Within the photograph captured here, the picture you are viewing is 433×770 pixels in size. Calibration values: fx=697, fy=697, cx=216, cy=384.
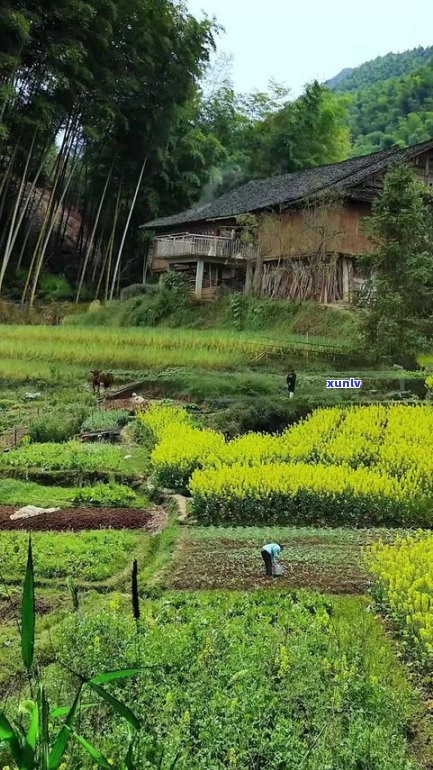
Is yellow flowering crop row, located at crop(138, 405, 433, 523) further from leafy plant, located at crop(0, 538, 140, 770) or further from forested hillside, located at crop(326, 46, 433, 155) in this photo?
forested hillside, located at crop(326, 46, 433, 155)

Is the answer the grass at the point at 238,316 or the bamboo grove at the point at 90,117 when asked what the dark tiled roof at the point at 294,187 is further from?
the grass at the point at 238,316

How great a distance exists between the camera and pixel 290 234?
25734 millimetres

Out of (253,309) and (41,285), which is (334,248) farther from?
(41,285)

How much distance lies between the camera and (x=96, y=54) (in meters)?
24.8

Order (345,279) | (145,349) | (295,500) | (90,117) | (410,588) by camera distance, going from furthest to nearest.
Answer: (90,117) < (345,279) < (145,349) < (295,500) < (410,588)

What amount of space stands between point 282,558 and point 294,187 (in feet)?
77.0

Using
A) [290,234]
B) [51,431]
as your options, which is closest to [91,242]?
[290,234]

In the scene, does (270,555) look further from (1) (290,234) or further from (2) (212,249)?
(2) (212,249)

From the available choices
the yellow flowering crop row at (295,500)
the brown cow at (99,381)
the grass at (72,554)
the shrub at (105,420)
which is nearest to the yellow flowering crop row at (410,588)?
the yellow flowering crop row at (295,500)

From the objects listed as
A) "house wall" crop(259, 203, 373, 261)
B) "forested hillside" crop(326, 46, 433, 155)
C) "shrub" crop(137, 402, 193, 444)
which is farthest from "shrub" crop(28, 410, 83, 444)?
"forested hillside" crop(326, 46, 433, 155)

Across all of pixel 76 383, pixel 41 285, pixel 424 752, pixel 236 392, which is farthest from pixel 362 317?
pixel 41 285

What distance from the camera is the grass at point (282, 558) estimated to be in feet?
18.0

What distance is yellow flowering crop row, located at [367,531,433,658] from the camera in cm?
429

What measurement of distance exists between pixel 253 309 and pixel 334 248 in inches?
136
